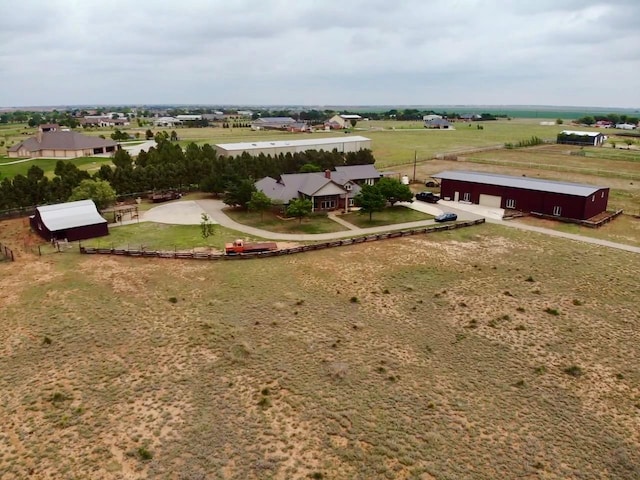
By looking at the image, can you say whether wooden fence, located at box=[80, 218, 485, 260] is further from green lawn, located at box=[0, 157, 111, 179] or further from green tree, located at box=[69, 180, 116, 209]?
green lawn, located at box=[0, 157, 111, 179]

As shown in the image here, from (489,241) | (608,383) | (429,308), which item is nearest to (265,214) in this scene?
(489,241)

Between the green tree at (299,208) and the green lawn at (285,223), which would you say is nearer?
the green tree at (299,208)

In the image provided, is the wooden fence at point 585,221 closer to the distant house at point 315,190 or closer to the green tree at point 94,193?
the distant house at point 315,190

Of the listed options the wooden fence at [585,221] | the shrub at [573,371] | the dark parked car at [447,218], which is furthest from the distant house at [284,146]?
the shrub at [573,371]

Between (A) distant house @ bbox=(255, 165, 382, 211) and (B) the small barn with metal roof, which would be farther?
(A) distant house @ bbox=(255, 165, 382, 211)

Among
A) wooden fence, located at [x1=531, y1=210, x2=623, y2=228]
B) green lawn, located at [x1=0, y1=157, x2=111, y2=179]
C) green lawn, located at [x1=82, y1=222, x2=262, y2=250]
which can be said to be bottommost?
green lawn, located at [x1=82, y1=222, x2=262, y2=250]

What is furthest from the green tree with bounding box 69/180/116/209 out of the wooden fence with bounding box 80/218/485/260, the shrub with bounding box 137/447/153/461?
the shrub with bounding box 137/447/153/461
